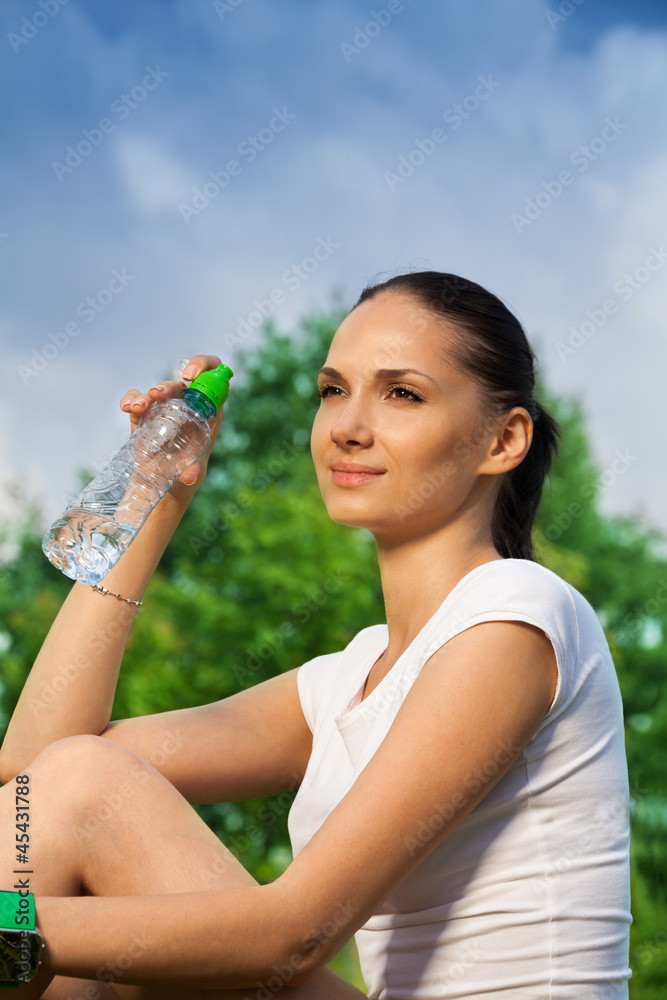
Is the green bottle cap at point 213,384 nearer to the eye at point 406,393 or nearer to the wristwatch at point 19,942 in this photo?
the eye at point 406,393

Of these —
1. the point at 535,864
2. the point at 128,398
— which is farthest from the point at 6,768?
the point at 535,864

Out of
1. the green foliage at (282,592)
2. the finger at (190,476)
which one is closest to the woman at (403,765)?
the finger at (190,476)

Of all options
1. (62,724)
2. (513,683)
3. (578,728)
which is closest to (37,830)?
(62,724)

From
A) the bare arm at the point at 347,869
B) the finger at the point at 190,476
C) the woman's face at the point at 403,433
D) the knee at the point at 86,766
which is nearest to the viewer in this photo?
the bare arm at the point at 347,869

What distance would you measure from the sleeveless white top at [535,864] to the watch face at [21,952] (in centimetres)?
63

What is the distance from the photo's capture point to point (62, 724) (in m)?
2.36

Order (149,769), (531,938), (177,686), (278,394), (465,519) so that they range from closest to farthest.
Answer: (531,938) → (149,769) → (465,519) → (177,686) → (278,394)

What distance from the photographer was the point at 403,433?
2.10 m

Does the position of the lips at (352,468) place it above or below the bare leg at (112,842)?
above

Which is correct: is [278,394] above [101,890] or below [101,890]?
above

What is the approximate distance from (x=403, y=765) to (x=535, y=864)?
35 cm

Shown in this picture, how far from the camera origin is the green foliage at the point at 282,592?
41.6 feet

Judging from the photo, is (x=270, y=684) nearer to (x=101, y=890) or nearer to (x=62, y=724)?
(x=62, y=724)

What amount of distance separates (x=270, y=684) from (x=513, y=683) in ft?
3.48
